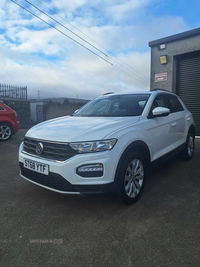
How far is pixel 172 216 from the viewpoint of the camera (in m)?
2.44

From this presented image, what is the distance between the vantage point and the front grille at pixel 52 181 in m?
2.33

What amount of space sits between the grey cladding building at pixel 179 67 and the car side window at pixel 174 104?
13.2ft

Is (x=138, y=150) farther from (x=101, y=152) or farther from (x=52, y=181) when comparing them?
(x=52, y=181)

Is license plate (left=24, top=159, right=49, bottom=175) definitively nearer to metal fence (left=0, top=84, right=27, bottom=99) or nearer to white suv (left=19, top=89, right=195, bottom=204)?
white suv (left=19, top=89, right=195, bottom=204)

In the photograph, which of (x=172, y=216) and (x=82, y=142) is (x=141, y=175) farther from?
(x=82, y=142)

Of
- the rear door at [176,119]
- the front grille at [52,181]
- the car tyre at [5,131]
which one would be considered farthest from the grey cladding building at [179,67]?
→ the front grille at [52,181]

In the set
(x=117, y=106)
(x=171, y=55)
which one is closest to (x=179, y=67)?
(x=171, y=55)

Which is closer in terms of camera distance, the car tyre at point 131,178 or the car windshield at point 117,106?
the car tyre at point 131,178

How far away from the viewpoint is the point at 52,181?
2.43m

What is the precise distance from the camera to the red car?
733 centimetres

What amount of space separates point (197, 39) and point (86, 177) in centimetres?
727

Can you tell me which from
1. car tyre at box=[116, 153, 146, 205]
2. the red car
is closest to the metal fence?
the red car

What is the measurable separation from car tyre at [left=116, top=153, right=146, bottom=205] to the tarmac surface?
0.49ft

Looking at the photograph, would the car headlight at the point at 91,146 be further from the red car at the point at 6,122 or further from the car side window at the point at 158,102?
the red car at the point at 6,122
